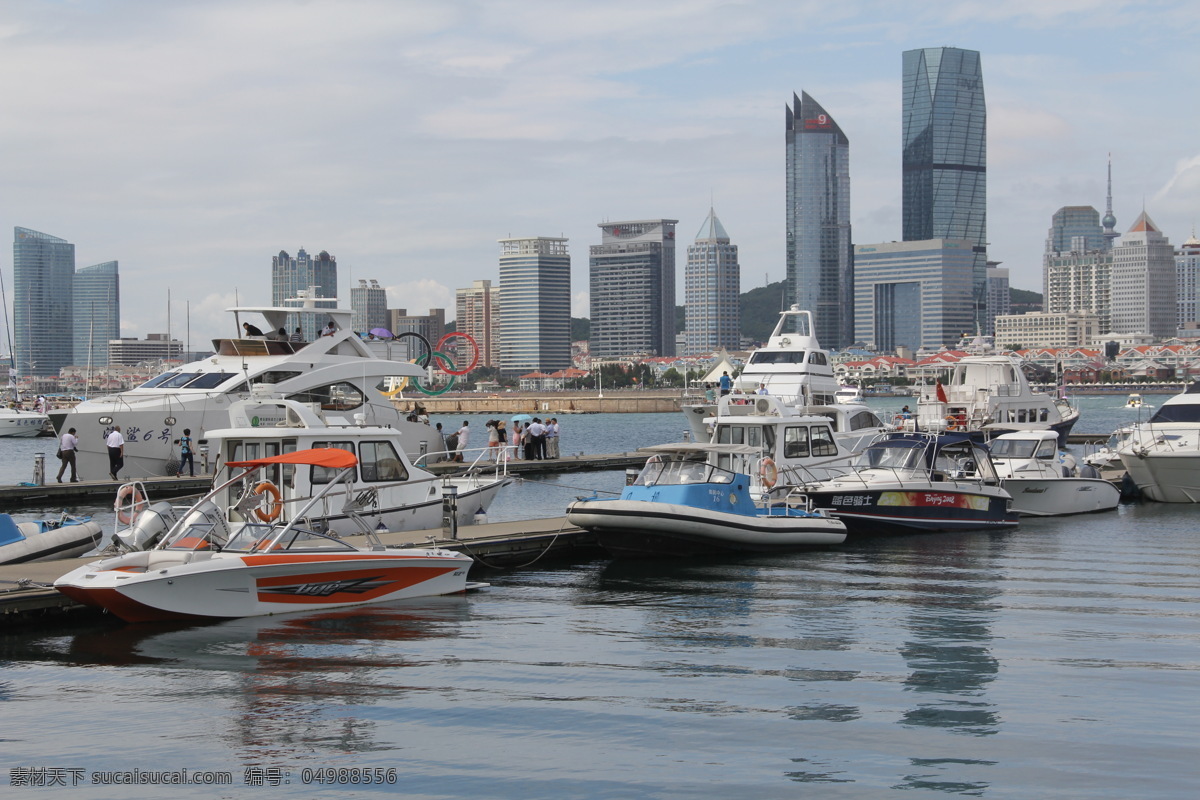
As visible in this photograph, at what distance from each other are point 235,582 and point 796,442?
14714mm

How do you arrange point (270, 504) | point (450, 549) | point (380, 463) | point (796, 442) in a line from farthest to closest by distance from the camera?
point (796, 442), point (380, 463), point (450, 549), point (270, 504)

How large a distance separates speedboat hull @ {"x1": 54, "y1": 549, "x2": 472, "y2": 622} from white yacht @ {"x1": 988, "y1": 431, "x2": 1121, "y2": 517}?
16.7 meters

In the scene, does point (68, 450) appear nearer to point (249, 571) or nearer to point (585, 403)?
point (249, 571)

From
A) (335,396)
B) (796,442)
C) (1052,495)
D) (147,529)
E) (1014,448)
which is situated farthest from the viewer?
(335,396)

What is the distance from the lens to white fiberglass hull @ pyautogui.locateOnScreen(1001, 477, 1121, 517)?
2950 centimetres

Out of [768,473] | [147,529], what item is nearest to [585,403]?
[768,473]

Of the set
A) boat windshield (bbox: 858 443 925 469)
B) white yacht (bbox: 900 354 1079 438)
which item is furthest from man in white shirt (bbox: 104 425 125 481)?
white yacht (bbox: 900 354 1079 438)

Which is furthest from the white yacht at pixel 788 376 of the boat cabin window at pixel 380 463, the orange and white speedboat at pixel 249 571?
the orange and white speedboat at pixel 249 571

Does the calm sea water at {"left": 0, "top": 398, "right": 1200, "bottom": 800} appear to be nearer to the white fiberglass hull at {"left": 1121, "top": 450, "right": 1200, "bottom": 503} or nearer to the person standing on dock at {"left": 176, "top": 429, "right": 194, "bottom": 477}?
the white fiberglass hull at {"left": 1121, "top": 450, "right": 1200, "bottom": 503}

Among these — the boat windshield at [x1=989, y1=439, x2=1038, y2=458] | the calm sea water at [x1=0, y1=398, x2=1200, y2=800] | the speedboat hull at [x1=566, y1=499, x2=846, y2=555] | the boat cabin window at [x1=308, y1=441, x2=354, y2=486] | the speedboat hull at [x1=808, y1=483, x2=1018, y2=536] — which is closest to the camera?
the calm sea water at [x1=0, y1=398, x2=1200, y2=800]

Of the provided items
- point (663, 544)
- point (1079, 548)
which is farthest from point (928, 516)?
point (663, 544)

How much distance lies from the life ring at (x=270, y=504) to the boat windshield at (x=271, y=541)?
1139 millimetres

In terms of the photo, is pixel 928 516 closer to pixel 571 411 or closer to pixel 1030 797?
pixel 1030 797

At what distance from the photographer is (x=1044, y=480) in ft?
96.8
